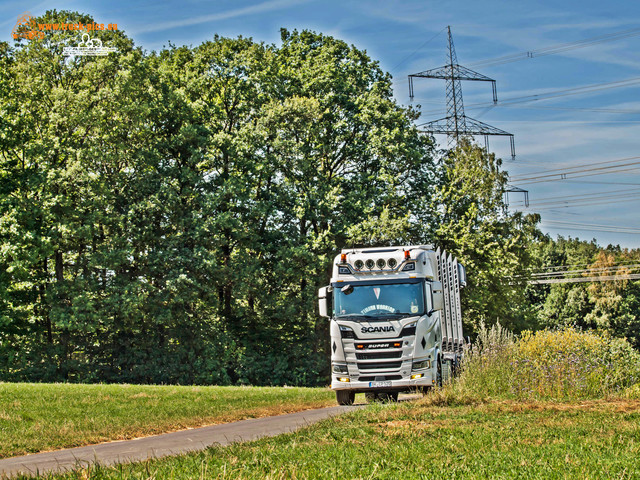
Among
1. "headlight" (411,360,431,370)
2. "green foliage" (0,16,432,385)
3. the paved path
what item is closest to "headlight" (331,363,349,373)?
"headlight" (411,360,431,370)

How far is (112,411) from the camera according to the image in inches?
658

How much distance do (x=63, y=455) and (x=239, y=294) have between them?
26083 millimetres

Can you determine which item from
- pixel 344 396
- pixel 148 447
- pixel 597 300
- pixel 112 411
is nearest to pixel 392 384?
pixel 344 396

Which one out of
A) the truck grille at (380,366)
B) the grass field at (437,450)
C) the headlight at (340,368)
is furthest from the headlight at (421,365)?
the grass field at (437,450)

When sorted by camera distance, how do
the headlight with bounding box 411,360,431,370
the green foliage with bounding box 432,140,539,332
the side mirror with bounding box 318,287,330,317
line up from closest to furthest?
the headlight with bounding box 411,360,431,370
the side mirror with bounding box 318,287,330,317
the green foliage with bounding box 432,140,539,332

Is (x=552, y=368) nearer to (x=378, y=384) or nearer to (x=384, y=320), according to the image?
(x=384, y=320)

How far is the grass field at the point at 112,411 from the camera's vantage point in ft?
42.1

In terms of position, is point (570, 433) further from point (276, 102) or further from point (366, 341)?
point (276, 102)

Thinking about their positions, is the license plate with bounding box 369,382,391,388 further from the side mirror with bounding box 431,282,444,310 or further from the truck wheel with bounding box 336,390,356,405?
the side mirror with bounding box 431,282,444,310

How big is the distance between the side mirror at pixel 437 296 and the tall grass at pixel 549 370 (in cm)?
208

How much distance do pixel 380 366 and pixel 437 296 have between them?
7.65 ft

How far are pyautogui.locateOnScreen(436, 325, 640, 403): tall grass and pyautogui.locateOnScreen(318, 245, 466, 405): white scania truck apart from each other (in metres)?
1.62

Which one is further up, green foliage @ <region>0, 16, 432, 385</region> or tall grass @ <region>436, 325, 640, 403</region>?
green foliage @ <region>0, 16, 432, 385</region>

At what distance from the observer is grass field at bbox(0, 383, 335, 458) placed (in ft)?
42.1
